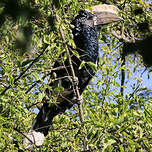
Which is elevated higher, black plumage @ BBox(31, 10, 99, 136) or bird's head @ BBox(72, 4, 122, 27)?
bird's head @ BBox(72, 4, 122, 27)

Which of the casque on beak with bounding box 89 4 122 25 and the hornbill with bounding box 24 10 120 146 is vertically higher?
the casque on beak with bounding box 89 4 122 25

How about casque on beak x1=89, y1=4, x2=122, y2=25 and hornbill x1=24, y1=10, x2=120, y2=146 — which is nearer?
hornbill x1=24, y1=10, x2=120, y2=146

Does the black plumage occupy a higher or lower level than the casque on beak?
lower


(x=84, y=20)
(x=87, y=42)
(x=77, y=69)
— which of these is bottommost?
(x=77, y=69)

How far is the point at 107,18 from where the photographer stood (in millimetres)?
2053

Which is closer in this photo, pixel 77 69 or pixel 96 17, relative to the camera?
pixel 77 69

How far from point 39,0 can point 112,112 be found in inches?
26.2

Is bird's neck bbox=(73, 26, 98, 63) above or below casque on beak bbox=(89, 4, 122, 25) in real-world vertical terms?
below

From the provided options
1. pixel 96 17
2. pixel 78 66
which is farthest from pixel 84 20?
pixel 78 66

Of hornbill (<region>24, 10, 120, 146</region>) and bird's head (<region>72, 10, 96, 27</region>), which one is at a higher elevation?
bird's head (<region>72, 10, 96, 27</region>)

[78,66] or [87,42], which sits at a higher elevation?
[87,42]

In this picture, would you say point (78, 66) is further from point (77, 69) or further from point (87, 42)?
point (87, 42)

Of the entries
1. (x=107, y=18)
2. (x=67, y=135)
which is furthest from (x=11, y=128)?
(x=107, y=18)

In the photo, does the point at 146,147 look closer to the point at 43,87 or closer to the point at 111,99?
the point at 111,99
